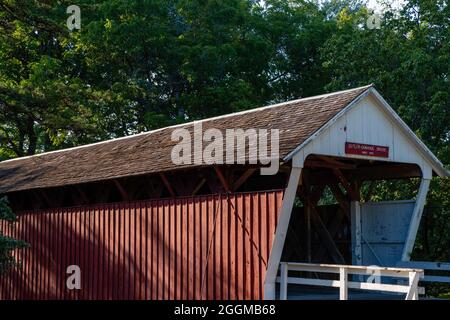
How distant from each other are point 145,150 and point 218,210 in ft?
11.0

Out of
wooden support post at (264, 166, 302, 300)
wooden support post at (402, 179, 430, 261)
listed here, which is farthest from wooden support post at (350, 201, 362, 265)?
wooden support post at (264, 166, 302, 300)

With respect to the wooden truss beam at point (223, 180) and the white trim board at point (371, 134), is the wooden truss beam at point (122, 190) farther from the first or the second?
the white trim board at point (371, 134)

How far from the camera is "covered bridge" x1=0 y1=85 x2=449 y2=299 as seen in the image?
43.8ft

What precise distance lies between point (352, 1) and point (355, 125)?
46527 millimetres

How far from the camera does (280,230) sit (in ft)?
41.8

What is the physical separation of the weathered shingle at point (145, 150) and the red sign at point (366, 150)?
Answer: 72 centimetres

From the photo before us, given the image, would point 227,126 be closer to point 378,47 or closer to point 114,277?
point 114,277

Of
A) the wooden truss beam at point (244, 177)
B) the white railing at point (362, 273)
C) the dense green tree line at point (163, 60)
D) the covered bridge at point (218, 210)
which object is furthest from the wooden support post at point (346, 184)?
the dense green tree line at point (163, 60)

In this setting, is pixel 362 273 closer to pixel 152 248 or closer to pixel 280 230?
pixel 280 230

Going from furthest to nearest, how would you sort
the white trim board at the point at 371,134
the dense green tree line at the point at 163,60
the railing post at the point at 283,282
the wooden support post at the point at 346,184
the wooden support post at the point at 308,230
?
the dense green tree line at the point at 163,60 < the wooden support post at the point at 308,230 < the wooden support post at the point at 346,184 < the white trim board at the point at 371,134 < the railing post at the point at 283,282

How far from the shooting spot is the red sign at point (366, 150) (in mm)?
13618

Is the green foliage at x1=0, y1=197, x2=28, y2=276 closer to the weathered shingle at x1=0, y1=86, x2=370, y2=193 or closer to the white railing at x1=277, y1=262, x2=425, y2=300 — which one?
the weathered shingle at x1=0, y1=86, x2=370, y2=193

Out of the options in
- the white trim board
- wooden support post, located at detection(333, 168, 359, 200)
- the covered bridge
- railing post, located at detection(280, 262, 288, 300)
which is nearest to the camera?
railing post, located at detection(280, 262, 288, 300)

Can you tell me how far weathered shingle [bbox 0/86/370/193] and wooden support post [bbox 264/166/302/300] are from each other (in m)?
0.54
